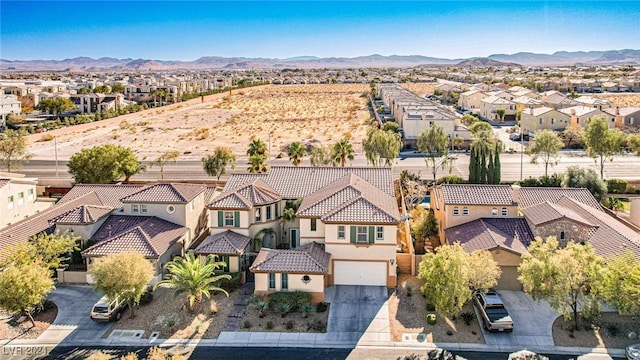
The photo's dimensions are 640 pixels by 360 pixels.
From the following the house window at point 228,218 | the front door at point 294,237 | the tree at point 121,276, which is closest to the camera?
the tree at point 121,276

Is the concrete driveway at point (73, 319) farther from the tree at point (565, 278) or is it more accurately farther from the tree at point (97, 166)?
the tree at point (565, 278)

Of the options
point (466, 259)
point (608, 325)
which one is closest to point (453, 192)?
point (466, 259)

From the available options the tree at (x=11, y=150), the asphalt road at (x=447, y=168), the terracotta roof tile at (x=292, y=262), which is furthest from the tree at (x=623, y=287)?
the tree at (x=11, y=150)

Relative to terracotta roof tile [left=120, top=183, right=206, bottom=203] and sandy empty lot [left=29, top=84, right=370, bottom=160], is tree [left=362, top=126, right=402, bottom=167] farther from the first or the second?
terracotta roof tile [left=120, top=183, right=206, bottom=203]

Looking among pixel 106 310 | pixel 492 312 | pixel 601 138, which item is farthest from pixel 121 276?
pixel 601 138

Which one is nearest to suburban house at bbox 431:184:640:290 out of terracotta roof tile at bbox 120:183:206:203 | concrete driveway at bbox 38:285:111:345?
terracotta roof tile at bbox 120:183:206:203

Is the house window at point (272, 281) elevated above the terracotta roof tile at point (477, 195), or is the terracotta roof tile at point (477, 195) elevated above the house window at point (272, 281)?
the terracotta roof tile at point (477, 195)

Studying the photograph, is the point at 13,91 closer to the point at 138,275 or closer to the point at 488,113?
the point at 488,113

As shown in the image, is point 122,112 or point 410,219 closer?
point 410,219
